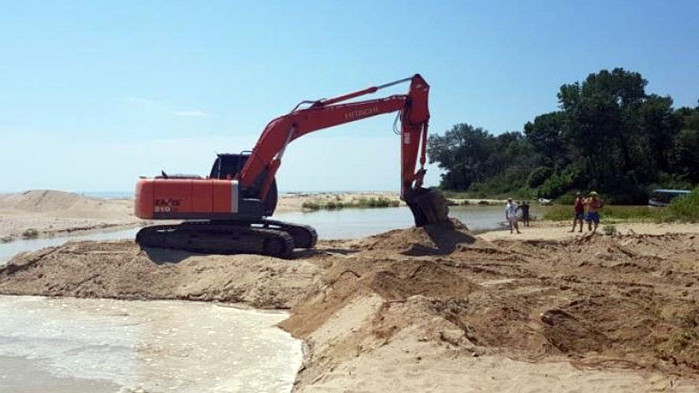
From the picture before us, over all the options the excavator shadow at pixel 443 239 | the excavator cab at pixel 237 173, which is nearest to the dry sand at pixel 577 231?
the excavator shadow at pixel 443 239

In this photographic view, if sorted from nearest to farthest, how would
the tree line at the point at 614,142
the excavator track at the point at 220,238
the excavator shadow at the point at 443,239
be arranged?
the excavator track at the point at 220,238, the excavator shadow at the point at 443,239, the tree line at the point at 614,142

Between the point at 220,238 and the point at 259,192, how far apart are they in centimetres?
162

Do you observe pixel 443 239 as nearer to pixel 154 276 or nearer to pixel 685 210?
pixel 154 276

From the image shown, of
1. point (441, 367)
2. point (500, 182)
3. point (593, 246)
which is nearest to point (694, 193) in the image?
point (593, 246)

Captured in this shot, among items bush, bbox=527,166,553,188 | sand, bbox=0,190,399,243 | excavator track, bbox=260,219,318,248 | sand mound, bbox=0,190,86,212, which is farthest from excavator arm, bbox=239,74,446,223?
bush, bbox=527,166,553,188

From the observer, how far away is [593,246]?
58.9ft

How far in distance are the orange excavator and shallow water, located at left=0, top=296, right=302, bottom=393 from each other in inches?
140

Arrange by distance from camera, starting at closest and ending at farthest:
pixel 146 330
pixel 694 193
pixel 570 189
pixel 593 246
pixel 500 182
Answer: pixel 146 330, pixel 593 246, pixel 694 193, pixel 570 189, pixel 500 182

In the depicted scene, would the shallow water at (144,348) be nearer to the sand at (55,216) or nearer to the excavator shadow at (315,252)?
the excavator shadow at (315,252)

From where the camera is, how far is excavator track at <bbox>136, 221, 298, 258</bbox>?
17781mm

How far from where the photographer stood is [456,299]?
10.3 metres

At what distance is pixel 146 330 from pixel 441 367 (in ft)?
21.7

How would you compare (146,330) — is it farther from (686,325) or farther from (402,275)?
(686,325)

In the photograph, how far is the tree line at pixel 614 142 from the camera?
55375 mm
